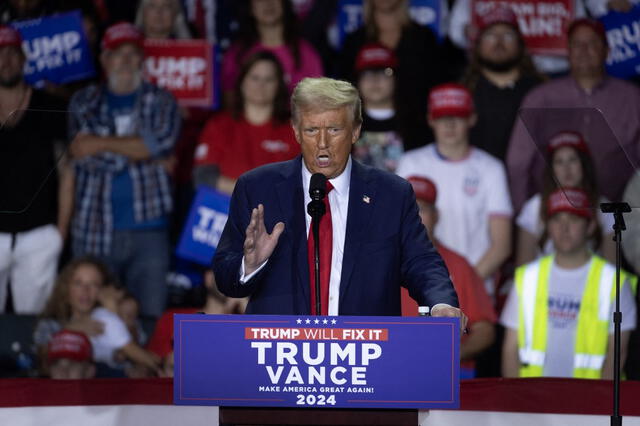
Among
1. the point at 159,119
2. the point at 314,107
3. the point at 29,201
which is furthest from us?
the point at 159,119

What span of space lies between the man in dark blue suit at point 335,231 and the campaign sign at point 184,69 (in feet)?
11.9

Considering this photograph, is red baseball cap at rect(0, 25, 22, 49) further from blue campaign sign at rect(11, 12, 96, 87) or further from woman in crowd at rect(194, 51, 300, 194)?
woman in crowd at rect(194, 51, 300, 194)

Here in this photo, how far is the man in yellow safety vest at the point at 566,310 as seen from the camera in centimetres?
621

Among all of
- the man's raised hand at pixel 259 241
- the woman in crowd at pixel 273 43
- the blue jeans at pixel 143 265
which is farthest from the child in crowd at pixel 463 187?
the man's raised hand at pixel 259 241

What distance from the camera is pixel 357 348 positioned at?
3137mm

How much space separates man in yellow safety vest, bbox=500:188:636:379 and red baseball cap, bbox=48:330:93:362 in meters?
2.20

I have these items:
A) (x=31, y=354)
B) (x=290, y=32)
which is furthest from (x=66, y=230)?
(x=290, y=32)

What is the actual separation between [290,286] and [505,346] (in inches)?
117

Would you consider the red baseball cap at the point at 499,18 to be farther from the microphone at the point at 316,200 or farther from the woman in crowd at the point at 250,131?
the microphone at the point at 316,200

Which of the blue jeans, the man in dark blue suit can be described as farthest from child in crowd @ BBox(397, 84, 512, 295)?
the man in dark blue suit

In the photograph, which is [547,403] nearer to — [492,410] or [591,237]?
[492,410]

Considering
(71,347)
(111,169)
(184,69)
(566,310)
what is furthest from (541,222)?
(71,347)

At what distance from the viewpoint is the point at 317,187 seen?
11.0 ft

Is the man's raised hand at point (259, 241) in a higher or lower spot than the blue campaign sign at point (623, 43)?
lower
